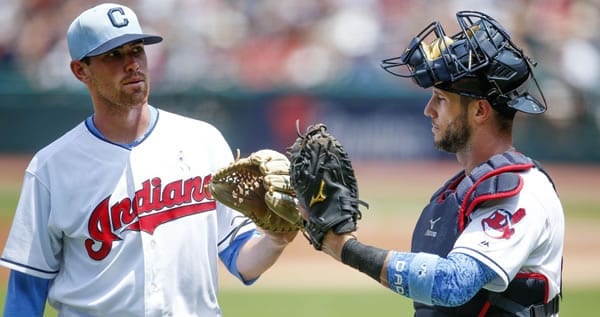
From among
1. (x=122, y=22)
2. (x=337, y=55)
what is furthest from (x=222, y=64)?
(x=122, y=22)

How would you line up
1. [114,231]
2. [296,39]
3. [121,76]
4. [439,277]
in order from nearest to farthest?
[439,277] < [114,231] < [121,76] < [296,39]

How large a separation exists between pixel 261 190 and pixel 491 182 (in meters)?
1.05

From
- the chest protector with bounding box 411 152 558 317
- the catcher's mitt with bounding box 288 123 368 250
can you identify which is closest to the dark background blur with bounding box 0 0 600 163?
the catcher's mitt with bounding box 288 123 368 250

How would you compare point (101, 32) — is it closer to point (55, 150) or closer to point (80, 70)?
point (80, 70)

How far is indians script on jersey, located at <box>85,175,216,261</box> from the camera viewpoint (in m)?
3.83

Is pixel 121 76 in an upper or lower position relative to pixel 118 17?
lower

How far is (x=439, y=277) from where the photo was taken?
303cm

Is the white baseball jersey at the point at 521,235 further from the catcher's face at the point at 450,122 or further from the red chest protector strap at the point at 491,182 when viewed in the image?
the catcher's face at the point at 450,122

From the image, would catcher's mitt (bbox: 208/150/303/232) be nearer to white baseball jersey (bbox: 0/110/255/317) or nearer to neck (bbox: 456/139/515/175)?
white baseball jersey (bbox: 0/110/255/317)

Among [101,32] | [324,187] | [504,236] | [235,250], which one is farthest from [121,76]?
[504,236]

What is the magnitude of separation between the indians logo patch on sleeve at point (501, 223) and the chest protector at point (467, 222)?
0.19 ft

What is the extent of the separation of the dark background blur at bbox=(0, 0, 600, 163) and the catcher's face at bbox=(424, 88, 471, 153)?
12913 millimetres

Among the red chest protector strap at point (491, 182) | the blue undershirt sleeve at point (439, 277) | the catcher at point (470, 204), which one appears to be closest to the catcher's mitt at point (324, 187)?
the catcher at point (470, 204)

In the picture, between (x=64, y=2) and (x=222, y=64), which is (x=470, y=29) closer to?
(x=222, y=64)
